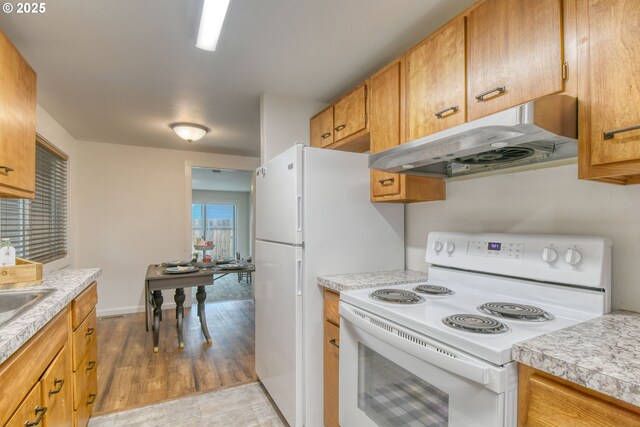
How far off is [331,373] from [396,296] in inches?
24.7

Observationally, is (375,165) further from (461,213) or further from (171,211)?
(171,211)

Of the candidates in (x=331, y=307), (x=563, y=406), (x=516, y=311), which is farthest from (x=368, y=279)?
(x=563, y=406)

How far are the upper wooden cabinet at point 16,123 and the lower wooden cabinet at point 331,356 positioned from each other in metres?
1.71

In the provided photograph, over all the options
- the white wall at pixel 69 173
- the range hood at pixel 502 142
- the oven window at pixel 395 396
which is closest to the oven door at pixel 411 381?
the oven window at pixel 395 396

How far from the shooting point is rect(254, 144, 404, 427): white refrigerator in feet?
5.91

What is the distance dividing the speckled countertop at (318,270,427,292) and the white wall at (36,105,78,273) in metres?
2.96

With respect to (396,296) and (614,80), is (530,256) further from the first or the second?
(614,80)

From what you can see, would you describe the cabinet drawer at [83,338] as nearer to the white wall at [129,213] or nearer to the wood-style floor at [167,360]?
the wood-style floor at [167,360]

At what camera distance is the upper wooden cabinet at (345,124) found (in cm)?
216

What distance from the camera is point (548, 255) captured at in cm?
128

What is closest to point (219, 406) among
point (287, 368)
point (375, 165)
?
point (287, 368)

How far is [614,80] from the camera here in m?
0.97

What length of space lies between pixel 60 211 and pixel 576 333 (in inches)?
179

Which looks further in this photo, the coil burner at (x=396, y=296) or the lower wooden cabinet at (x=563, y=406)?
the coil burner at (x=396, y=296)
